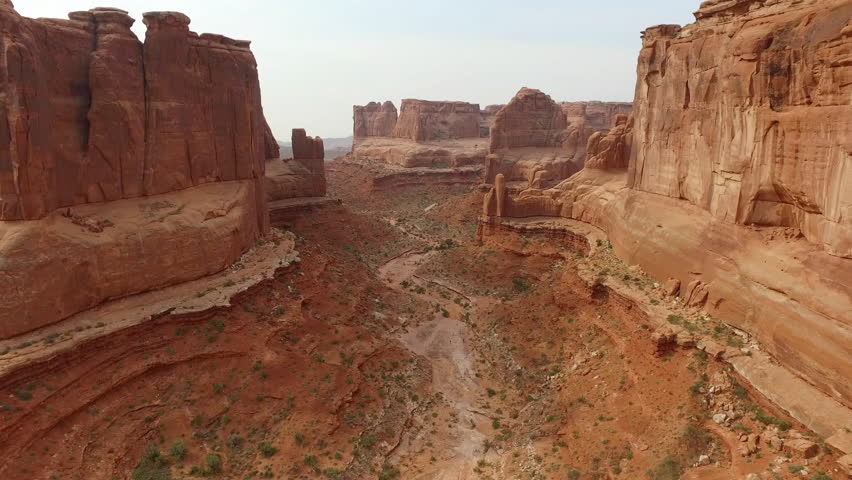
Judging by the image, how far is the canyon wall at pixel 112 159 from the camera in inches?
719

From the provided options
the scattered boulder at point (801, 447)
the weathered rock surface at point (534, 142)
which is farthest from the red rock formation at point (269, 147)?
the scattered boulder at point (801, 447)

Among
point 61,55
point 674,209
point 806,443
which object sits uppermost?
point 61,55

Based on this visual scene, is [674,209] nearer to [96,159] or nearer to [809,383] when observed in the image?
[809,383]

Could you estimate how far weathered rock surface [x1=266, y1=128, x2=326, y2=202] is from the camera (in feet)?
130

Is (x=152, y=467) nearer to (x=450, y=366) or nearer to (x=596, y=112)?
(x=450, y=366)

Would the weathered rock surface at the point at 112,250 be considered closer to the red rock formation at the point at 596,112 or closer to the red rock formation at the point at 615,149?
the red rock formation at the point at 615,149

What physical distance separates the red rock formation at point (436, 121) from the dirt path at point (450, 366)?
159 feet

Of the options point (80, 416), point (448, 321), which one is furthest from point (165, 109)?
point (448, 321)

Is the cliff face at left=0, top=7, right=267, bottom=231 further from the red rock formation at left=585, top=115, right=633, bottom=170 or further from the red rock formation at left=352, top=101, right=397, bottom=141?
the red rock formation at left=352, top=101, right=397, bottom=141

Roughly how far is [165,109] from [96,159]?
13.1ft

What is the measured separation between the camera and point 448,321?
Answer: 31016mm

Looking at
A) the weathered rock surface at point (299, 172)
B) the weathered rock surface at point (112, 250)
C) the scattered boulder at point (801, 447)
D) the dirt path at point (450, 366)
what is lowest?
the dirt path at point (450, 366)

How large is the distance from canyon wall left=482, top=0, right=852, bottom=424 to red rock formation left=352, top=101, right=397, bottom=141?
68.6m

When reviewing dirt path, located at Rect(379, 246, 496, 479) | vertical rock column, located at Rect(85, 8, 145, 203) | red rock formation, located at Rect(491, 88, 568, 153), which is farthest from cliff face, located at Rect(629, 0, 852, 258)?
red rock formation, located at Rect(491, 88, 568, 153)
